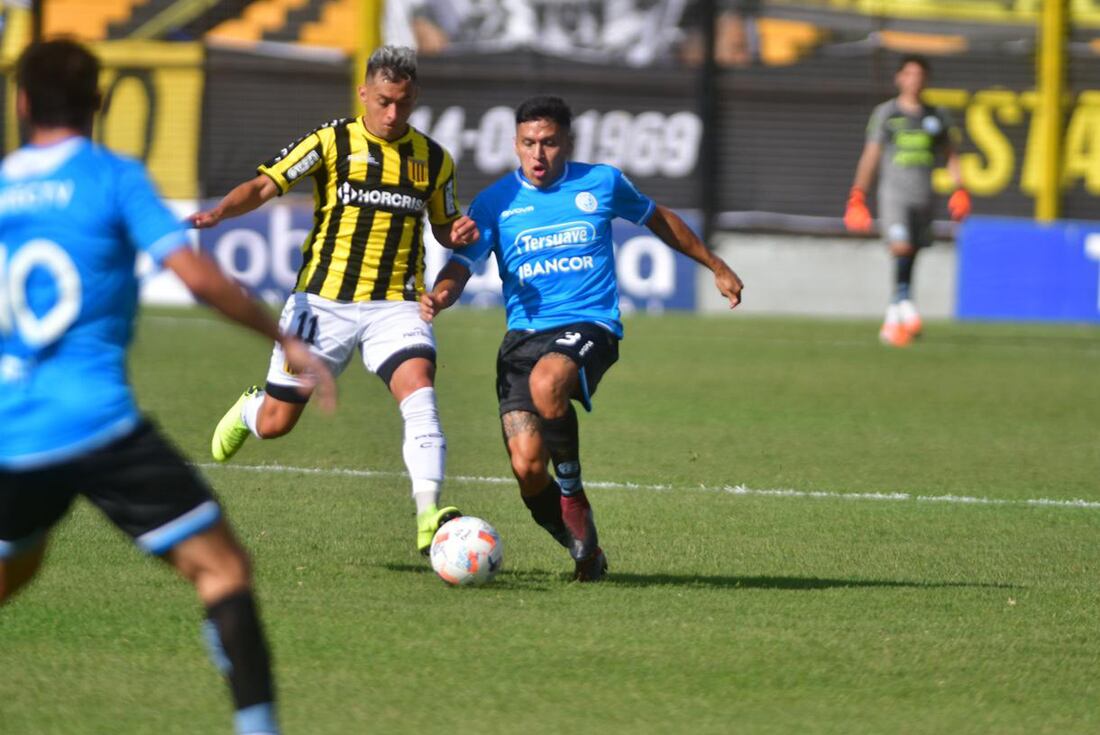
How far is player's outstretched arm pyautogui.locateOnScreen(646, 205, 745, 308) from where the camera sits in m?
7.09

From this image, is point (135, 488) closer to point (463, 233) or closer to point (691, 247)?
point (463, 233)

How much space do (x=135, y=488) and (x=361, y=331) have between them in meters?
3.33

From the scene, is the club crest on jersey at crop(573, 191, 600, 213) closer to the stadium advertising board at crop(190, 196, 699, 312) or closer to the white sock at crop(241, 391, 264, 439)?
the white sock at crop(241, 391, 264, 439)

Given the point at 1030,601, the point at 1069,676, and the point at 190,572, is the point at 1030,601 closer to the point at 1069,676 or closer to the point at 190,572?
the point at 1069,676

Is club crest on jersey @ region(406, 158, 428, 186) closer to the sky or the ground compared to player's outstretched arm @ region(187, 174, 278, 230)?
closer to the sky

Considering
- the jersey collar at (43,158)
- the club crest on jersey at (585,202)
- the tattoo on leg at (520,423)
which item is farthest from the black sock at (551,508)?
the jersey collar at (43,158)

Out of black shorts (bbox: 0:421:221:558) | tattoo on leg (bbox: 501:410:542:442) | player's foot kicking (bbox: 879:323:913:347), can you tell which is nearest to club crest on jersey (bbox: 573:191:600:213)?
tattoo on leg (bbox: 501:410:542:442)

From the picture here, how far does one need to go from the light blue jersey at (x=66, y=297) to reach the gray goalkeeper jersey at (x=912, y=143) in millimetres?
13362

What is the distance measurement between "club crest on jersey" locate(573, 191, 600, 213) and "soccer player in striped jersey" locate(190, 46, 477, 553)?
477 mm

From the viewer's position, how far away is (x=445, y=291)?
695 centimetres

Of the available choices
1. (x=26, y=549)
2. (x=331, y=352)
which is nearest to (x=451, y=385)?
(x=331, y=352)

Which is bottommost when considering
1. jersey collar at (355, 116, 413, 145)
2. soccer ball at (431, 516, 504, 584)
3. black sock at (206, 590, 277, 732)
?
soccer ball at (431, 516, 504, 584)

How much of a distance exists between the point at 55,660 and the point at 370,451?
4.98 m

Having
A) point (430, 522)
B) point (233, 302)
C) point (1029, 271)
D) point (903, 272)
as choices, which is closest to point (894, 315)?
point (903, 272)
